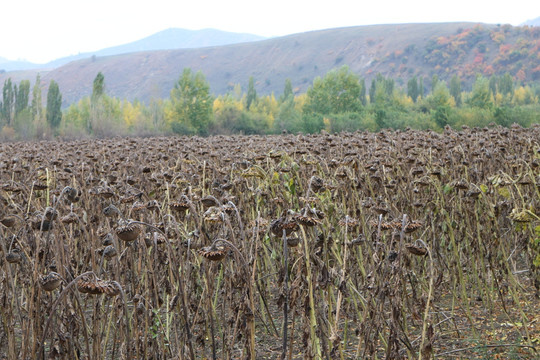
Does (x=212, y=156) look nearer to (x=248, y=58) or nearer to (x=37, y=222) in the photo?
(x=37, y=222)

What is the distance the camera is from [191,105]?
1859 inches

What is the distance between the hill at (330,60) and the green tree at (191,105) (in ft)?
263

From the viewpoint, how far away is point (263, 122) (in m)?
43.9

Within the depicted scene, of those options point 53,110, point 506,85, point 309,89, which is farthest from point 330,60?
point 53,110

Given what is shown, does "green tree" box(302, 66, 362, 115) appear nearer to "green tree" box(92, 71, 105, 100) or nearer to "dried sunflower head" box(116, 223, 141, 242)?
"green tree" box(92, 71, 105, 100)

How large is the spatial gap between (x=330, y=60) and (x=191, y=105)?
115 meters

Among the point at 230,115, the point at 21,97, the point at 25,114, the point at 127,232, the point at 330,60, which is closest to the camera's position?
the point at 127,232

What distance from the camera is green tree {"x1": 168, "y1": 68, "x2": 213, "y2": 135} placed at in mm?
45812

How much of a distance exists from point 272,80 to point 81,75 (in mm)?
59401

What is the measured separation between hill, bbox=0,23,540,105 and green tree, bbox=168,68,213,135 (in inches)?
3154

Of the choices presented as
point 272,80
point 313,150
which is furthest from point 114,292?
point 272,80

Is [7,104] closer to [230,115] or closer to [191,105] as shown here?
[191,105]

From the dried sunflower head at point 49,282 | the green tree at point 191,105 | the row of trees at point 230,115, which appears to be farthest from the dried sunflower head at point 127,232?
the green tree at point 191,105

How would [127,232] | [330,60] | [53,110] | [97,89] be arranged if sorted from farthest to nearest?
[330,60] → [97,89] → [53,110] → [127,232]
